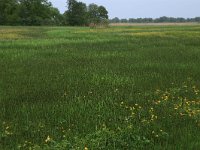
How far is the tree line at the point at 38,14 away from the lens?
87375mm

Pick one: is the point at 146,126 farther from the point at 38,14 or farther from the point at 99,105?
the point at 38,14

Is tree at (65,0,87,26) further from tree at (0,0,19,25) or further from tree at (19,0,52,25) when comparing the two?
tree at (0,0,19,25)

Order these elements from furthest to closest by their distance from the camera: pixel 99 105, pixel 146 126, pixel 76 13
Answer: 1. pixel 76 13
2. pixel 99 105
3. pixel 146 126

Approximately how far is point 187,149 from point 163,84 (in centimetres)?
602

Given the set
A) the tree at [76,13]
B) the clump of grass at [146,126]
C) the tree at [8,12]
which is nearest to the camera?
the clump of grass at [146,126]

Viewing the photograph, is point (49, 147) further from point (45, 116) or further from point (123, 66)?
point (123, 66)

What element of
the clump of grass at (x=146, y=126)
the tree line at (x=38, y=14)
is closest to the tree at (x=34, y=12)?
the tree line at (x=38, y=14)

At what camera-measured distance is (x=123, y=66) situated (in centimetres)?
1728

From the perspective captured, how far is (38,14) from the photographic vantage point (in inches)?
3625

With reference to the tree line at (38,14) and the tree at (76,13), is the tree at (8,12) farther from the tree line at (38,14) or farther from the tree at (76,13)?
the tree at (76,13)

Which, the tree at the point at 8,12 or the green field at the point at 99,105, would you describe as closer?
the green field at the point at 99,105

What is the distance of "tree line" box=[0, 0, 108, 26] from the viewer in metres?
87.4

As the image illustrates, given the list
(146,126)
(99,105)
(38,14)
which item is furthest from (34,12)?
(146,126)

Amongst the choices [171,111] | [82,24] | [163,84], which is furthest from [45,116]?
[82,24]
